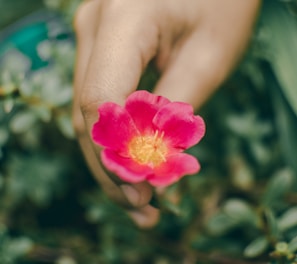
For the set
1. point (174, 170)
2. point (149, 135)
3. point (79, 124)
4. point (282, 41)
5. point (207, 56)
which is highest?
point (282, 41)

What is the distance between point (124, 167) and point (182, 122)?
0.13 meters

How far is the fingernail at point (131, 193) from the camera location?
38.2 inches

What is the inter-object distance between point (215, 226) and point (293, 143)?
34 cm

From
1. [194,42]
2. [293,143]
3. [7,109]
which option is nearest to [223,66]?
[194,42]

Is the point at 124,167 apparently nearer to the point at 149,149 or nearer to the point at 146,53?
the point at 149,149

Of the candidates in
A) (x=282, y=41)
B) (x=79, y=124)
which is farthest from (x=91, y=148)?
(x=282, y=41)

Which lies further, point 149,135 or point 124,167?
point 149,135

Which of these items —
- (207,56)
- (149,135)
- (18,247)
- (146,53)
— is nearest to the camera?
(149,135)

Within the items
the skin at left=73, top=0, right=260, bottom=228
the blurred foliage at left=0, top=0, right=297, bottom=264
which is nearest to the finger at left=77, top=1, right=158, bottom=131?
the skin at left=73, top=0, right=260, bottom=228

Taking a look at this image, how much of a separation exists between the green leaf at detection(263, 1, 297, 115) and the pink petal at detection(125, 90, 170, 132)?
27.6 inches

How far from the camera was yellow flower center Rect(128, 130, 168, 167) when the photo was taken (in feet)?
2.86

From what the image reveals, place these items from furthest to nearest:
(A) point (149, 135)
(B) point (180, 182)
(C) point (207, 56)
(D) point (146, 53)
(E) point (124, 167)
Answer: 1. (B) point (180, 182)
2. (C) point (207, 56)
3. (D) point (146, 53)
4. (A) point (149, 135)
5. (E) point (124, 167)

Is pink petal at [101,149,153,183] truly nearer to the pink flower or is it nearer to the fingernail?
the pink flower

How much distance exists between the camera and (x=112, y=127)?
84 centimetres
